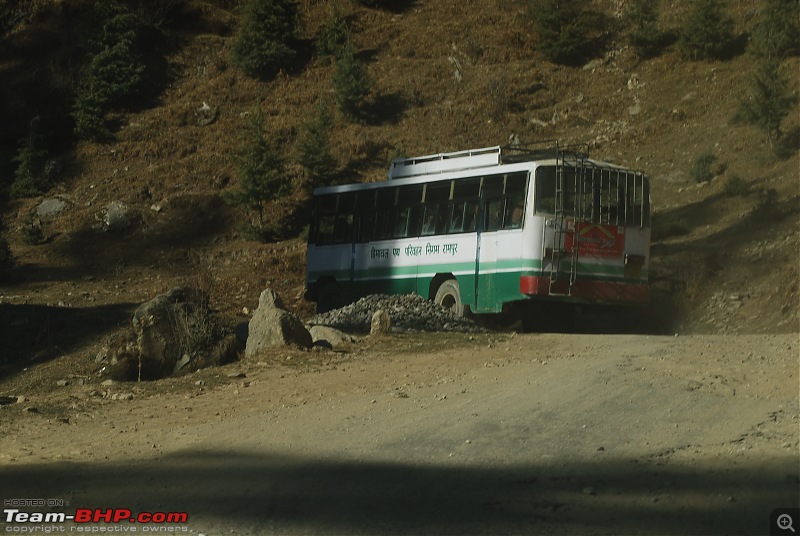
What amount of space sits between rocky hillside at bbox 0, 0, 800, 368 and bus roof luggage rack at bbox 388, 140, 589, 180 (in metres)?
4.93

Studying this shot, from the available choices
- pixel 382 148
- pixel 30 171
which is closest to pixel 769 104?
pixel 382 148

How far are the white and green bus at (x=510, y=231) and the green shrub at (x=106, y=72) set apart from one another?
27.9m

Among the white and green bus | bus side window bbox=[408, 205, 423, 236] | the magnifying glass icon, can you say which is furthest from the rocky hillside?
the magnifying glass icon

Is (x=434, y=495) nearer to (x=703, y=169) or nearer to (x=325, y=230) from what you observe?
(x=325, y=230)

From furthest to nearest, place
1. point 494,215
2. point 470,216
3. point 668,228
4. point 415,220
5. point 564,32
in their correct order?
point 564,32, point 668,228, point 415,220, point 470,216, point 494,215

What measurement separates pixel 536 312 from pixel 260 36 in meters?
34.4

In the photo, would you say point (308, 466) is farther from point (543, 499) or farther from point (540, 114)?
point (540, 114)

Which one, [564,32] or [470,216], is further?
[564,32]

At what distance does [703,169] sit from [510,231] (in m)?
13.7

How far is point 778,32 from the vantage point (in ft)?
135

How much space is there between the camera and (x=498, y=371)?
46.3ft

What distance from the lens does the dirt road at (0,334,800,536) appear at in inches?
309

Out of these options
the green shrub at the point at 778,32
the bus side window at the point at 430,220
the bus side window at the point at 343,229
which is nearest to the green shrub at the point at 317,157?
the bus side window at the point at 343,229

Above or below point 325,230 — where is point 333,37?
above
